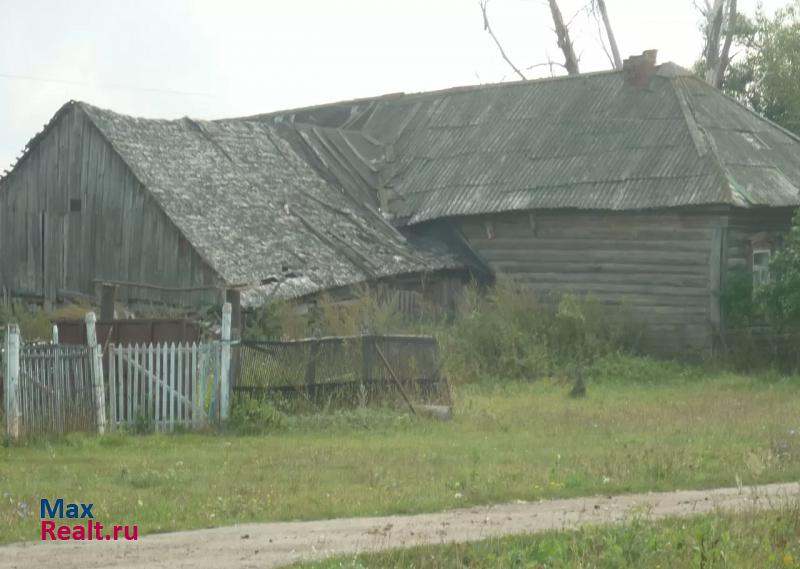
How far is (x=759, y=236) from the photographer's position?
1049 inches

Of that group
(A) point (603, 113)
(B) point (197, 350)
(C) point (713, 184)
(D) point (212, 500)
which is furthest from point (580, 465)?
(A) point (603, 113)

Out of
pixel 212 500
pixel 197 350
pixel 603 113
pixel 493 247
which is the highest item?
pixel 603 113

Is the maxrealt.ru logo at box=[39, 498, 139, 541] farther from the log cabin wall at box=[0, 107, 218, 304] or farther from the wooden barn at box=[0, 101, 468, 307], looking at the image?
the log cabin wall at box=[0, 107, 218, 304]

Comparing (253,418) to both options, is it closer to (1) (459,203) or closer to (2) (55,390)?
(2) (55,390)

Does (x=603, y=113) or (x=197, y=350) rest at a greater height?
(x=603, y=113)

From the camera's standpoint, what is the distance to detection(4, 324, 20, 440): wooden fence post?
14.9 m

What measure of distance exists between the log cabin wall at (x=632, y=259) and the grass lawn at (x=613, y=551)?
653 inches

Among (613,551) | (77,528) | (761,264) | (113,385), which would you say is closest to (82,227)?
(113,385)

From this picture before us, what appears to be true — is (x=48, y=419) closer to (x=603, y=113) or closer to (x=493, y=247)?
(x=493, y=247)

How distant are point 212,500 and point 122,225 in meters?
15.9

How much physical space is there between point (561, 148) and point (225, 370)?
48.7ft

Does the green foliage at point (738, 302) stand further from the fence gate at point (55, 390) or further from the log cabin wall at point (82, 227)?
the fence gate at point (55, 390)

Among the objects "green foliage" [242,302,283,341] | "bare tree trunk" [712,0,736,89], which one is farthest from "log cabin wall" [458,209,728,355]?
"bare tree trunk" [712,0,736,89]

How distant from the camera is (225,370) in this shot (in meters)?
16.4
